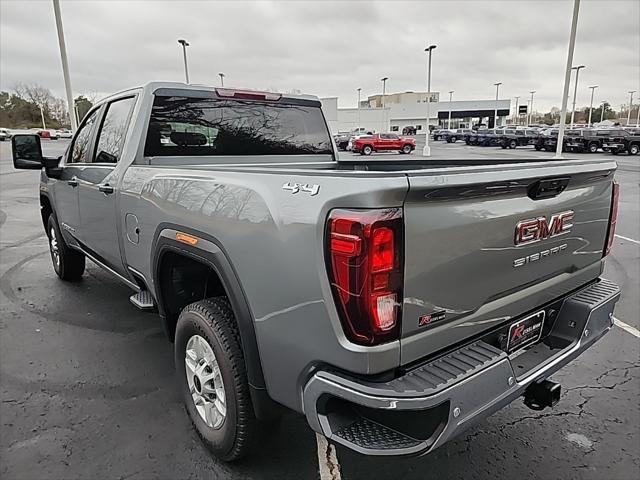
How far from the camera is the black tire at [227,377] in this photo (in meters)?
2.32

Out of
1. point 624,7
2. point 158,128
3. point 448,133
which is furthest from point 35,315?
point 448,133

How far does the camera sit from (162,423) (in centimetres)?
298

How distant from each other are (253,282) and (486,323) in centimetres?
106

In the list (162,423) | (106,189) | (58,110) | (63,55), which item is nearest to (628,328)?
(162,423)

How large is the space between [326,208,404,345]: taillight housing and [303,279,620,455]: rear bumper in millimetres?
195

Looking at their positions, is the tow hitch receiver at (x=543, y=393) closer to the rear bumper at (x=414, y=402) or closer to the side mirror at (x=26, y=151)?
the rear bumper at (x=414, y=402)

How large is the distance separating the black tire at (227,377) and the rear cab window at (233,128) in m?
1.50

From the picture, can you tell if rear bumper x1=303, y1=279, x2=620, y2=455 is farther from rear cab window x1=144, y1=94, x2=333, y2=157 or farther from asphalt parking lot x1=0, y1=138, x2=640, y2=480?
rear cab window x1=144, y1=94, x2=333, y2=157

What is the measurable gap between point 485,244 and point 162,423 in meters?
2.25

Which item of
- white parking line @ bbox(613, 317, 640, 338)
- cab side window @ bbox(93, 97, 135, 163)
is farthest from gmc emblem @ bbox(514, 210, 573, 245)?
cab side window @ bbox(93, 97, 135, 163)

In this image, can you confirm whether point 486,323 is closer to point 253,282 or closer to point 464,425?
point 464,425

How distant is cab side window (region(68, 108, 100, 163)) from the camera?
4.50m

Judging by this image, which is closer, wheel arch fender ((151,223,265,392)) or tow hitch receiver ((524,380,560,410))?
wheel arch fender ((151,223,265,392))

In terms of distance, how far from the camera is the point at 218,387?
2559 millimetres
